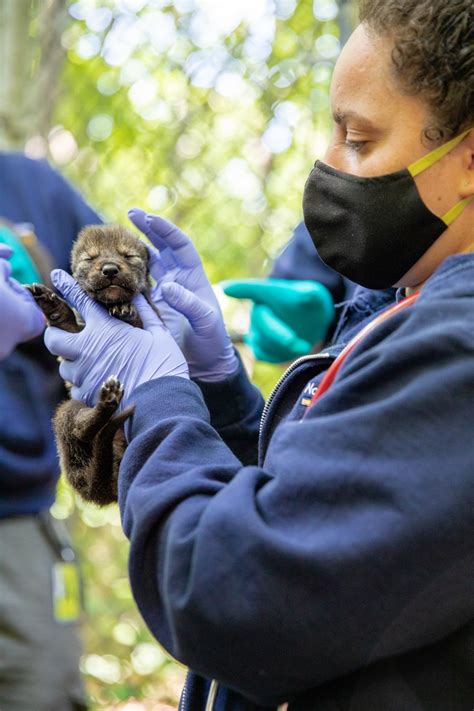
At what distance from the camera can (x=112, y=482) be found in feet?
6.17

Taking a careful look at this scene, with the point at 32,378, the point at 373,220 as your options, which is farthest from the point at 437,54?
the point at 32,378

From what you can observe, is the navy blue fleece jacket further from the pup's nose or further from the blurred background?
the blurred background

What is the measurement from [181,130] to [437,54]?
14.1 feet

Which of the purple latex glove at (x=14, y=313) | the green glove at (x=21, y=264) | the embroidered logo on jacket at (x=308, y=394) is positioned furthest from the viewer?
the green glove at (x=21, y=264)

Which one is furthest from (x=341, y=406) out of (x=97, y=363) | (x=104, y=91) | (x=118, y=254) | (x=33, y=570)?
(x=104, y=91)

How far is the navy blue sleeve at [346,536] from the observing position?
1192 millimetres

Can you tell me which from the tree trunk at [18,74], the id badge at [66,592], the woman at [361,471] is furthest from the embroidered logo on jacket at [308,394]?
the tree trunk at [18,74]

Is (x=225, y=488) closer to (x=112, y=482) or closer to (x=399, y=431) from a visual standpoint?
(x=399, y=431)

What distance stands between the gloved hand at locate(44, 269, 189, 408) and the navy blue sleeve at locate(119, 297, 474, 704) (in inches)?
17.2

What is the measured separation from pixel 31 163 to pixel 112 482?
1787 millimetres

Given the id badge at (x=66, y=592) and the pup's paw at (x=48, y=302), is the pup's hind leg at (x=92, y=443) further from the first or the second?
the id badge at (x=66, y=592)

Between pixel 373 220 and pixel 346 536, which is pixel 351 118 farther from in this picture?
pixel 346 536

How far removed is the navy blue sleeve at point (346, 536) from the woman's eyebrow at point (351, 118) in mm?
351

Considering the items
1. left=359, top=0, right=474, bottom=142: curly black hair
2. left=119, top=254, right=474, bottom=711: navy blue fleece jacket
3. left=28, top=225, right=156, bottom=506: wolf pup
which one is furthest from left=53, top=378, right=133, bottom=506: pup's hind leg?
left=359, top=0, right=474, bottom=142: curly black hair
